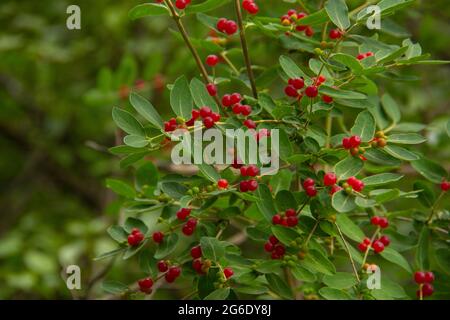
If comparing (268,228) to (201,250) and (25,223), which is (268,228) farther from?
(25,223)

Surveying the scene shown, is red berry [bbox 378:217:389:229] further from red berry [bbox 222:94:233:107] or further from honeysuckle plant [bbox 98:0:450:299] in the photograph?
red berry [bbox 222:94:233:107]

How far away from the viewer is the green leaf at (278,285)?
1.27m

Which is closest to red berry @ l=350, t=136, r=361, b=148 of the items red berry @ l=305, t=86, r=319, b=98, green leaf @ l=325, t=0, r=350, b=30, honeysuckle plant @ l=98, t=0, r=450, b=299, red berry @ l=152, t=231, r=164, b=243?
honeysuckle plant @ l=98, t=0, r=450, b=299

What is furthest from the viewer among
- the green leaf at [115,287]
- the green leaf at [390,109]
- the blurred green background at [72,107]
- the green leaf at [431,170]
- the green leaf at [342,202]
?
the blurred green background at [72,107]

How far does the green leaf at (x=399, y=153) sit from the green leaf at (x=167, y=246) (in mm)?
437

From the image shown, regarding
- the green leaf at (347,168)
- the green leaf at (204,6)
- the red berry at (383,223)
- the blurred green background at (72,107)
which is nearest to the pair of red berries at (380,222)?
the red berry at (383,223)

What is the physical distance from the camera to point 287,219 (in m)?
1.20

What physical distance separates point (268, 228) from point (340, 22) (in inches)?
16.1

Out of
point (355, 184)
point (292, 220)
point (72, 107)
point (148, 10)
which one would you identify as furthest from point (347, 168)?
point (72, 107)

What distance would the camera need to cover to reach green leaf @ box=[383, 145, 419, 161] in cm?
119

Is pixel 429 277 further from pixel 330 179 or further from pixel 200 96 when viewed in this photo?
pixel 200 96

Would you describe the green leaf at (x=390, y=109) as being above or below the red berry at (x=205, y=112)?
above

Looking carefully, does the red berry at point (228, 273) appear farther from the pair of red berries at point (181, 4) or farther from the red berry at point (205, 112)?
the pair of red berries at point (181, 4)

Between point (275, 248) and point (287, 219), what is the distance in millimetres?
65
